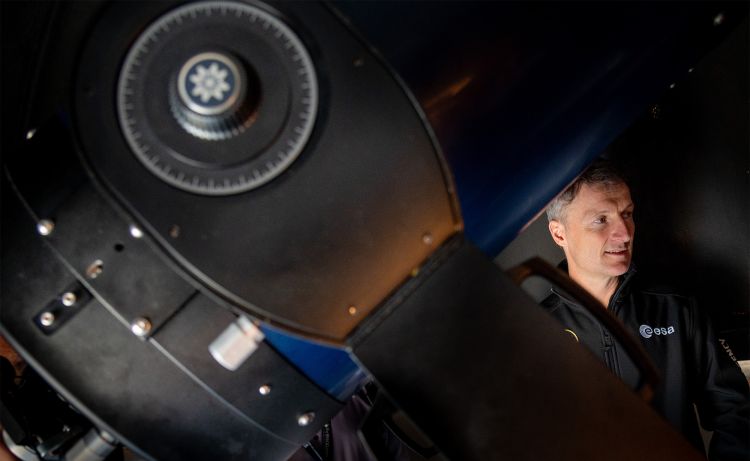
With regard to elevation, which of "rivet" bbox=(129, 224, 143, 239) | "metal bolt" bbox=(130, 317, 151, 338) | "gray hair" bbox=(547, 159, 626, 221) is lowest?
"gray hair" bbox=(547, 159, 626, 221)

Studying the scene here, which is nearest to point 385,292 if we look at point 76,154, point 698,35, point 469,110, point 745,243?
point 469,110

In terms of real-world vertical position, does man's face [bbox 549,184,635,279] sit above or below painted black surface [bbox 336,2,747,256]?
below

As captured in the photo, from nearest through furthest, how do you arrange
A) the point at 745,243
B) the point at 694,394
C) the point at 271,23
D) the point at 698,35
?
1. the point at 271,23
2. the point at 698,35
3. the point at 745,243
4. the point at 694,394

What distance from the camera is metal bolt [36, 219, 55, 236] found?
2.25 feet

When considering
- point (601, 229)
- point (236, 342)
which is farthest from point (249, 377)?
point (601, 229)

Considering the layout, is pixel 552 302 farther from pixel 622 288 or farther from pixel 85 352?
pixel 85 352

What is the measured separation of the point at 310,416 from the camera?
834 mm

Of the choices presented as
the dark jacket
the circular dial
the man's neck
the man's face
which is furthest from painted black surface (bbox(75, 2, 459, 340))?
the man's neck

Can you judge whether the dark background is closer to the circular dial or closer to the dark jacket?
the dark jacket

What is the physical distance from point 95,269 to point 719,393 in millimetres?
1915

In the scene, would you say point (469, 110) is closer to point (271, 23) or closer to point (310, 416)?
point (271, 23)

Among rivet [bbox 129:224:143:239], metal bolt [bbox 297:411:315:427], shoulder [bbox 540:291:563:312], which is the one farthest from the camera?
shoulder [bbox 540:291:563:312]

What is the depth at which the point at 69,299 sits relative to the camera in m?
0.71

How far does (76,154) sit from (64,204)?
0.07 meters
